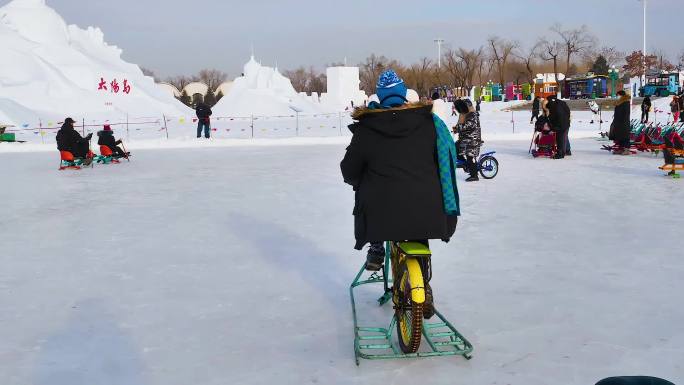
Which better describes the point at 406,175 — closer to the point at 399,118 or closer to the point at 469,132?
the point at 399,118

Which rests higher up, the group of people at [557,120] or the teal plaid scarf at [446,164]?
the group of people at [557,120]

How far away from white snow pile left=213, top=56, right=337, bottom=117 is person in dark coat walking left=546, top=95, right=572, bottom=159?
3899 cm

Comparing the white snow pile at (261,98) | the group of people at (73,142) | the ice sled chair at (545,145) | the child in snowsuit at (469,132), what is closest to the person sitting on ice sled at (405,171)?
the child in snowsuit at (469,132)

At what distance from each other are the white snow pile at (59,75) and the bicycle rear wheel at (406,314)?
1661 inches

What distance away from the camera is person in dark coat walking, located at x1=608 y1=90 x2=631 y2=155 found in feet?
50.9

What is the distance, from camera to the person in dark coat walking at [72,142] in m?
15.7

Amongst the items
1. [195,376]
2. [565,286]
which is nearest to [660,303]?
[565,286]

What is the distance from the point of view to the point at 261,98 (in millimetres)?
59344

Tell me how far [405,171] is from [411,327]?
2.91 feet

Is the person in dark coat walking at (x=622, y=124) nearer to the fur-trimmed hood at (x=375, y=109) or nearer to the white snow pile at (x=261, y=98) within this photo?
the fur-trimmed hood at (x=375, y=109)

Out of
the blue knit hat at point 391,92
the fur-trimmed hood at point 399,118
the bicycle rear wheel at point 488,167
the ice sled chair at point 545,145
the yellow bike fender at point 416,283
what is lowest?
the yellow bike fender at point 416,283

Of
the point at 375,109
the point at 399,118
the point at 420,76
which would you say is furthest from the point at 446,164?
the point at 420,76

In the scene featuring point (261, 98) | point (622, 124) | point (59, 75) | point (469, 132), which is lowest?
point (469, 132)

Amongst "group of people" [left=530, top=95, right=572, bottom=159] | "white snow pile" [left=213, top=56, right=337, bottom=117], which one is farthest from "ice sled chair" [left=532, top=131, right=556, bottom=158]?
"white snow pile" [left=213, top=56, right=337, bottom=117]
